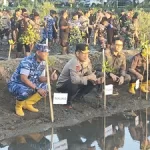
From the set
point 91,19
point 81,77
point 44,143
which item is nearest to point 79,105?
point 81,77

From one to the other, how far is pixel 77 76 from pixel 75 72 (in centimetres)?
8

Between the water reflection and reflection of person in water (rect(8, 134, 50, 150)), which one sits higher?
reflection of person in water (rect(8, 134, 50, 150))

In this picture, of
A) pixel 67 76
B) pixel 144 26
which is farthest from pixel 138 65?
pixel 144 26

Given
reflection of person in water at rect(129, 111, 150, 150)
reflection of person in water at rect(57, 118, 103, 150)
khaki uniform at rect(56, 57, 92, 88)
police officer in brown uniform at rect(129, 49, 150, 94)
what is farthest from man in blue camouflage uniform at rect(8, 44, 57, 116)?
police officer in brown uniform at rect(129, 49, 150, 94)

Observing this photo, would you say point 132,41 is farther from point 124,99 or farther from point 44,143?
point 44,143

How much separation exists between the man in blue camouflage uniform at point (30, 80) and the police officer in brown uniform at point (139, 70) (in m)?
A: 2.35

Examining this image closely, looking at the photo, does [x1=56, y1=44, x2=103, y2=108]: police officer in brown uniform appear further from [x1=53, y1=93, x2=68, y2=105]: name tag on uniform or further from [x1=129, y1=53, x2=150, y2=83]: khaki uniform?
[x1=129, y1=53, x2=150, y2=83]: khaki uniform

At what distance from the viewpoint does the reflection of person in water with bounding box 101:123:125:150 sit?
639 cm

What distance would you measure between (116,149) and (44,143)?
1.02m

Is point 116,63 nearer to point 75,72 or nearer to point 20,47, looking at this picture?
point 75,72

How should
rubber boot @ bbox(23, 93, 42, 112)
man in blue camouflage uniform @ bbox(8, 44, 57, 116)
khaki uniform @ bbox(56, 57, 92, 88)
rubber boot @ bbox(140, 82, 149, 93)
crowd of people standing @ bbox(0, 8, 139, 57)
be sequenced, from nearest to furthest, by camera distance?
1. man in blue camouflage uniform @ bbox(8, 44, 57, 116)
2. rubber boot @ bbox(23, 93, 42, 112)
3. khaki uniform @ bbox(56, 57, 92, 88)
4. rubber boot @ bbox(140, 82, 149, 93)
5. crowd of people standing @ bbox(0, 8, 139, 57)

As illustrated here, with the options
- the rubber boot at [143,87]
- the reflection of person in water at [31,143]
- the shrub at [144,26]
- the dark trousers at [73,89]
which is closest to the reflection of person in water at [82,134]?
the reflection of person in water at [31,143]

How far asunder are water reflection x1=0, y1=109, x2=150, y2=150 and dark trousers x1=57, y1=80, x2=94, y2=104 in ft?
1.98

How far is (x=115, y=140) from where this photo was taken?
669 cm
